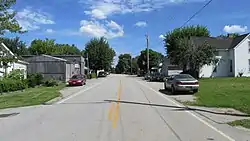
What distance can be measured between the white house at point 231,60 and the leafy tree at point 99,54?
45.8 meters

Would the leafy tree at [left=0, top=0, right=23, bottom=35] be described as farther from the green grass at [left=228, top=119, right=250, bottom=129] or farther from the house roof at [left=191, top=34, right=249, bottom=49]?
the house roof at [left=191, top=34, right=249, bottom=49]

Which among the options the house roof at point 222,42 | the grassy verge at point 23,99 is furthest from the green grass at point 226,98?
the house roof at point 222,42

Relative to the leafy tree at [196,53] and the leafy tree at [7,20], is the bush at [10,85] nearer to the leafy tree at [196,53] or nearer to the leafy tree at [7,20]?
the leafy tree at [7,20]

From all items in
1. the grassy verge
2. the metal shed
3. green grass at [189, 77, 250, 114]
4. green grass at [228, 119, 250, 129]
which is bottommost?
the grassy verge

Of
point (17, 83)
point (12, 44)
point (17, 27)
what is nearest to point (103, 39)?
point (12, 44)

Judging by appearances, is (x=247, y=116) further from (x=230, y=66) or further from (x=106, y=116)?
(x=230, y=66)

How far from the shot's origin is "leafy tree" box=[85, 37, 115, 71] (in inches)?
4011

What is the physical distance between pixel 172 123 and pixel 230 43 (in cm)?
5227

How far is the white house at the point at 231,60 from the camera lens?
185 ft

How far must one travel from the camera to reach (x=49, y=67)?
2362 inches

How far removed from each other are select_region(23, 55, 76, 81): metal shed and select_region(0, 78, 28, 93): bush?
71.1 feet

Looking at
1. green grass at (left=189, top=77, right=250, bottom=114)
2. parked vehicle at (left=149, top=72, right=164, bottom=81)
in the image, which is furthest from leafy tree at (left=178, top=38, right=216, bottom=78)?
green grass at (left=189, top=77, right=250, bottom=114)

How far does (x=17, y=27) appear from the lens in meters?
17.5

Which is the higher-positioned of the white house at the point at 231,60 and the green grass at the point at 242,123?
the white house at the point at 231,60
